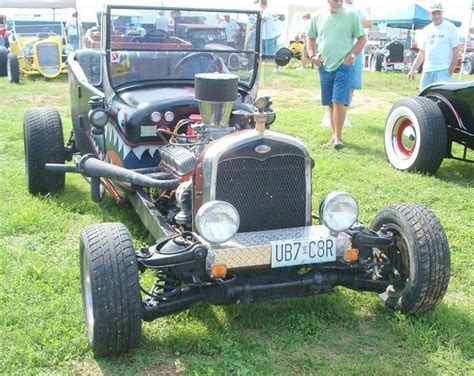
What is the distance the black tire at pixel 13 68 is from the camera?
13.4 meters

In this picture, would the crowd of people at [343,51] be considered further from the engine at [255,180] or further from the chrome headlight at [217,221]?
the chrome headlight at [217,221]

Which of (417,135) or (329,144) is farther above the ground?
(417,135)

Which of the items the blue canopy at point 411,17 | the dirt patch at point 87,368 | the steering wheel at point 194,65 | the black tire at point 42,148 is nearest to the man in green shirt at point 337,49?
the steering wheel at point 194,65

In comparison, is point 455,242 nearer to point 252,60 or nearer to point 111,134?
point 252,60

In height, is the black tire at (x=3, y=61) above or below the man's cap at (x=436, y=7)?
below

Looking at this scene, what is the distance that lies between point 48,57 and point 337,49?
945 centimetres

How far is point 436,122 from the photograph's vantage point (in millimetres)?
6129

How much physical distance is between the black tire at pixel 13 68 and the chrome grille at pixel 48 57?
0.96 metres

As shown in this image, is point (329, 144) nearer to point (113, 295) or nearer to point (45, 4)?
point (113, 295)

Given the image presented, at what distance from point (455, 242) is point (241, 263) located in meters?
2.29

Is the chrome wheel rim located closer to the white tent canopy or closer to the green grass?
the green grass

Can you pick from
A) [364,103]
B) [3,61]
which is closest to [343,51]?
[364,103]

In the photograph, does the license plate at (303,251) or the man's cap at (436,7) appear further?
the man's cap at (436,7)

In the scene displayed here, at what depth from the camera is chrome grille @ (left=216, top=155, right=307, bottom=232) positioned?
3.26 meters
